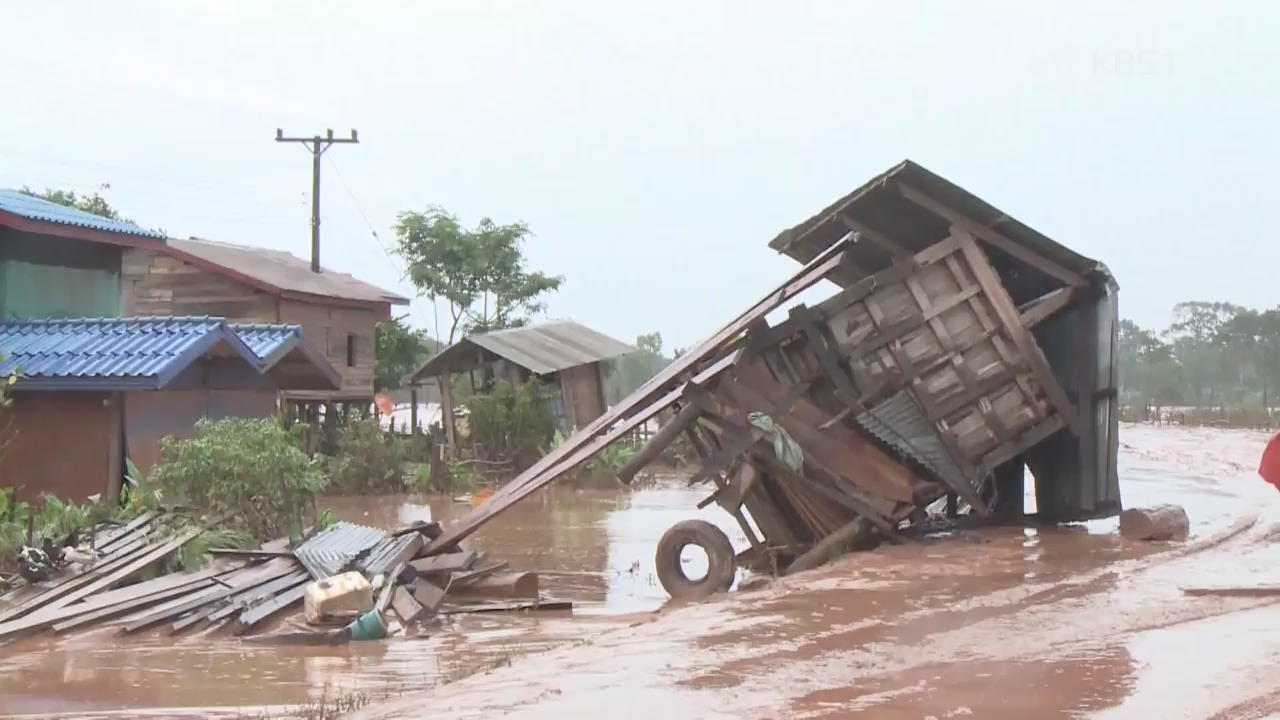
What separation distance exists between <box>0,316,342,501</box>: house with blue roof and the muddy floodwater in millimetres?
4618

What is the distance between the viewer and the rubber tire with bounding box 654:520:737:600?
11.8 m

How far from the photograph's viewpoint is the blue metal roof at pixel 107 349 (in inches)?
537

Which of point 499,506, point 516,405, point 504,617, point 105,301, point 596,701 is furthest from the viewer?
point 516,405

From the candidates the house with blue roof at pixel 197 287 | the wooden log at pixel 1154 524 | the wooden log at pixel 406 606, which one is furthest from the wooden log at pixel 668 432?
the house with blue roof at pixel 197 287

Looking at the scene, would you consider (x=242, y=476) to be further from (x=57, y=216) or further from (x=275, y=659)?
(x=57, y=216)

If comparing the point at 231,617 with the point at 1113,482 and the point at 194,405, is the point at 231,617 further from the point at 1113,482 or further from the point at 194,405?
the point at 1113,482

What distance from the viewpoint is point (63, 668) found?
352 inches

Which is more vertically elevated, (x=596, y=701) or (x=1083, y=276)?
(x=1083, y=276)

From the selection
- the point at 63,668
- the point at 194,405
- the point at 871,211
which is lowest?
the point at 63,668

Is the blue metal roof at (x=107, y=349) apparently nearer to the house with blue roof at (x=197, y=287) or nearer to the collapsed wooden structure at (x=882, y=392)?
the house with blue roof at (x=197, y=287)

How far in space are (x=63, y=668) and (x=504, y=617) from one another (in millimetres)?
3642

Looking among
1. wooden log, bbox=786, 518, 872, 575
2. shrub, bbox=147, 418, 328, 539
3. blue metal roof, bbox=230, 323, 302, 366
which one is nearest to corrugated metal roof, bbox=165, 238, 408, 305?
blue metal roof, bbox=230, 323, 302, 366

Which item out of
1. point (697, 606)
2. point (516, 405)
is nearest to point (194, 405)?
point (697, 606)

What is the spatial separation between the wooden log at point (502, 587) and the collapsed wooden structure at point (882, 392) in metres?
0.59
